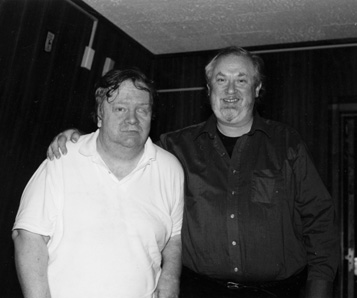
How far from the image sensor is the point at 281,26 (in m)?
3.06

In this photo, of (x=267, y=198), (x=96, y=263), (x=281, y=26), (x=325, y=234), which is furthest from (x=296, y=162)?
(x=281, y=26)

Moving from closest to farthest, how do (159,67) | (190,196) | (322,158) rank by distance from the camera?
1. (190,196)
2. (322,158)
3. (159,67)

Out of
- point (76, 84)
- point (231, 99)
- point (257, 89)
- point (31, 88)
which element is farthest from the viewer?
point (76, 84)

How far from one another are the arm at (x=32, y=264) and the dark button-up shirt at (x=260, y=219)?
665mm

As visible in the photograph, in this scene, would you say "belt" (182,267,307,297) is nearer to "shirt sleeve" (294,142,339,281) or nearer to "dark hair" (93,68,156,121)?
"shirt sleeve" (294,142,339,281)

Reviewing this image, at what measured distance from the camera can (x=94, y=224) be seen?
5.24ft

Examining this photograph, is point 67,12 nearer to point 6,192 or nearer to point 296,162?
point 6,192

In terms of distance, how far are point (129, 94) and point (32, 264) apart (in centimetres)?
75

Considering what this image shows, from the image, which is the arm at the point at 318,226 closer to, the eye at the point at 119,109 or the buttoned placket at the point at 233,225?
the buttoned placket at the point at 233,225

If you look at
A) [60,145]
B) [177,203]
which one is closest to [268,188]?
[177,203]

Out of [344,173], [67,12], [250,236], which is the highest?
[67,12]

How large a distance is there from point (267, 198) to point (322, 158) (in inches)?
61.3

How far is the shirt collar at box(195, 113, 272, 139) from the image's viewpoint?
2.06 m

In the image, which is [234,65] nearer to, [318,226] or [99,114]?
[99,114]
